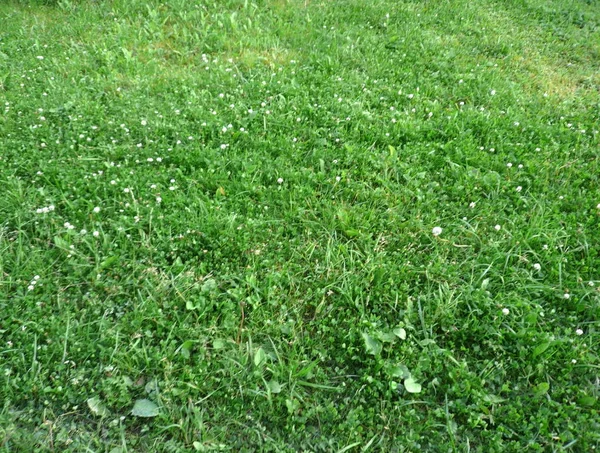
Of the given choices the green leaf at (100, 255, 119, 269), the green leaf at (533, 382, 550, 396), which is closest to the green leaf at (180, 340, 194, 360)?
the green leaf at (100, 255, 119, 269)

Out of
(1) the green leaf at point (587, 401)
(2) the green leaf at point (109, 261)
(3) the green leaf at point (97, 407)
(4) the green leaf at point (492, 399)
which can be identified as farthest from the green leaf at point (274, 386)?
(1) the green leaf at point (587, 401)

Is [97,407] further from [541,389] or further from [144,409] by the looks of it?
[541,389]

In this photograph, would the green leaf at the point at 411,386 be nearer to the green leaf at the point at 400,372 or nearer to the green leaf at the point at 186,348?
the green leaf at the point at 400,372

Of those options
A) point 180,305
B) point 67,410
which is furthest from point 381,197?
point 67,410

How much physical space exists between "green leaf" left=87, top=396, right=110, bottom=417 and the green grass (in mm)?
17

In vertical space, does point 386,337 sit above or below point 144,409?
above

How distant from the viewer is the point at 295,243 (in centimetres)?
347

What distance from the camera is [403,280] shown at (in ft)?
10.6

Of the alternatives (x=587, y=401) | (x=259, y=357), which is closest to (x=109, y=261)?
(x=259, y=357)

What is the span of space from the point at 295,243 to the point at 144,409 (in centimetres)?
144

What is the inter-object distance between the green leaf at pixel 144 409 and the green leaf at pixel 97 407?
0.14 m

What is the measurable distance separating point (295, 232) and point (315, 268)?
356 millimetres

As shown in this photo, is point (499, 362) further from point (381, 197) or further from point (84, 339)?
point (84, 339)

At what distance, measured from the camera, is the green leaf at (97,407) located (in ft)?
8.47
